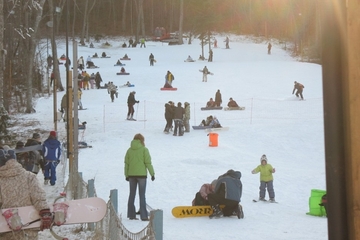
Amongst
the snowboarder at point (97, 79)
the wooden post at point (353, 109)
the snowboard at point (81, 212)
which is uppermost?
the snowboarder at point (97, 79)

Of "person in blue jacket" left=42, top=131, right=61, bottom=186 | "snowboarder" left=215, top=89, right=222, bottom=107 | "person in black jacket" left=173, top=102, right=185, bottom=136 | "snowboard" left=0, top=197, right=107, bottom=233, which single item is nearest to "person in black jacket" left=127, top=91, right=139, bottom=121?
"person in black jacket" left=173, top=102, right=185, bottom=136

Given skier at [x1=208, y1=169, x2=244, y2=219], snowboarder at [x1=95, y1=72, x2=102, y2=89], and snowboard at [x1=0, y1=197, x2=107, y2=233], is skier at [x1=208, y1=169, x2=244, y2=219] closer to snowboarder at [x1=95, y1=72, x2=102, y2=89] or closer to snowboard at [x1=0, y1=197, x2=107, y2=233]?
snowboard at [x1=0, y1=197, x2=107, y2=233]

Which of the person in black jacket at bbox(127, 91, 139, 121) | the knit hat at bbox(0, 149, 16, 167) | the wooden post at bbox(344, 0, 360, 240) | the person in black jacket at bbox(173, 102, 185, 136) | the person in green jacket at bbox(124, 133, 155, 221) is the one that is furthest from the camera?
the person in black jacket at bbox(127, 91, 139, 121)

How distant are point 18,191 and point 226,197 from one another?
17.7 ft

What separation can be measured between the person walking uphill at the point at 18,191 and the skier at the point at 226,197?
17.0 feet

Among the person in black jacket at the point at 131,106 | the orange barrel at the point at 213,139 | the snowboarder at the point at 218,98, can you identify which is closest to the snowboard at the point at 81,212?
the orange barrel at the point at 213,139

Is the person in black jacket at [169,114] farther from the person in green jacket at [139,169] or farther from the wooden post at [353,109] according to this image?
the wooden post at [353,109]

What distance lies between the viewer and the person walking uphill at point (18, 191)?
17.7 ft

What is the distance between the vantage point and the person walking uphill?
5406mm

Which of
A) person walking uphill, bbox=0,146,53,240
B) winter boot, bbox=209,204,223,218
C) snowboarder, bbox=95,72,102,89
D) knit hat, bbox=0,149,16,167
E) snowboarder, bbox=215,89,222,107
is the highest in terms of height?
snowboarder, bbox=95,72,102,89

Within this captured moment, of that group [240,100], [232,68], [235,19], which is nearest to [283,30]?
[235,19]

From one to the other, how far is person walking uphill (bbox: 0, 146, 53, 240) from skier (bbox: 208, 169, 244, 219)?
5.17 metres

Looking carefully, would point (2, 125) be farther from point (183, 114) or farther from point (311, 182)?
point (311, 182)

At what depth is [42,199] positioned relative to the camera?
5.48 m
